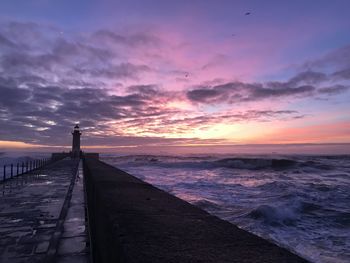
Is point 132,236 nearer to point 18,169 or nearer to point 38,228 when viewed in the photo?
point 38,228

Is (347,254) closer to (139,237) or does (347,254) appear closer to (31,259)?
(139,237)

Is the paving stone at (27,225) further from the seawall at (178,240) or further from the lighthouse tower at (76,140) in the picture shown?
the lighthouse tower at (76,140)

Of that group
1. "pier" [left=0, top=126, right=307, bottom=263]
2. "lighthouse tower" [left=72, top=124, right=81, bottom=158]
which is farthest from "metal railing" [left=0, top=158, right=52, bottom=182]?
"lighthouse tower" [left=72, top=124, right=81, bottom=158]

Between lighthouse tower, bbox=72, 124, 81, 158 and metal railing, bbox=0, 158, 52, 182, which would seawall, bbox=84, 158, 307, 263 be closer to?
metal railing, bbox=0, 158, 52, 182

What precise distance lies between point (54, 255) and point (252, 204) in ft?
28.0

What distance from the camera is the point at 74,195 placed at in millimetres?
7922

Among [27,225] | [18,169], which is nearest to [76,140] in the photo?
[18,169]

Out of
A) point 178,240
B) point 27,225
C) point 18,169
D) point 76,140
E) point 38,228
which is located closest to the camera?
point 178,240

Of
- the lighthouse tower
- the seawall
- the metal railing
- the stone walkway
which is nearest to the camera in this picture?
the seawall

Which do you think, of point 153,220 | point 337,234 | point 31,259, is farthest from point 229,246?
point 337,234

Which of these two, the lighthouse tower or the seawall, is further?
the lighthouse tower

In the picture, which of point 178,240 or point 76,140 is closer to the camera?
point 178,240

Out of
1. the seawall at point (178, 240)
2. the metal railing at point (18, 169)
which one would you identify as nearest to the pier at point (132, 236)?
the seawall at point (178, 240)

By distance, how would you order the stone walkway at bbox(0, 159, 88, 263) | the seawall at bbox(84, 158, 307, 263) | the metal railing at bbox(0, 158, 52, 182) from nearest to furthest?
1. the seawall at bbox(84, 158, 307, 263)
2. the stone walkway at bbox(0, 159, 88, 263)
3. the metal railing at bbox(0, 158, 52, 182)
